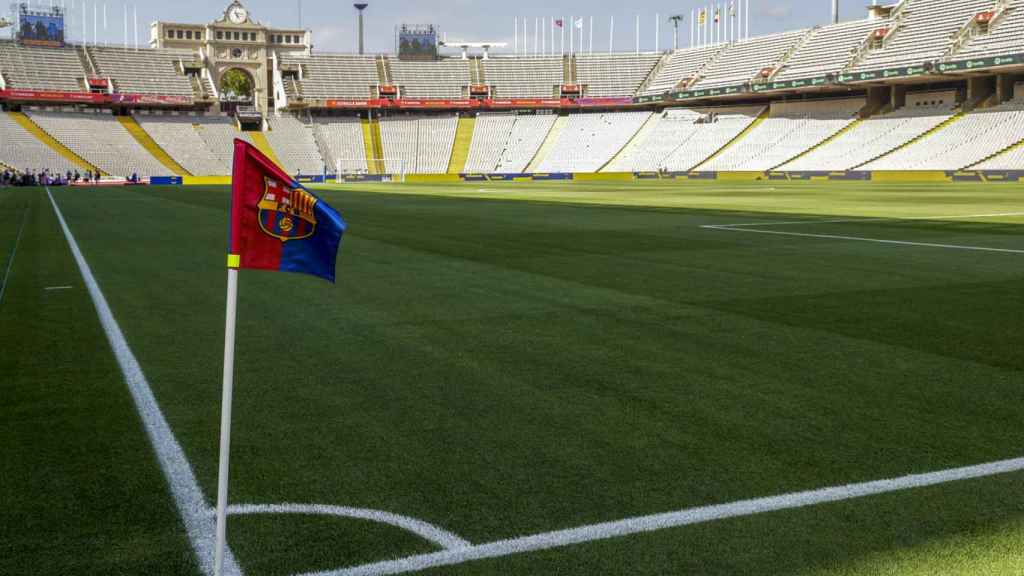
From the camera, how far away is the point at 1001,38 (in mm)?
63375

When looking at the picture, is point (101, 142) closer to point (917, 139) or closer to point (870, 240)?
point (917, 139)

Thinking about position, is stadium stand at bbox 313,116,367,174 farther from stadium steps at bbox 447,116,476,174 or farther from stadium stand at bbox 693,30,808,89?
stadium stand at bbox 693,30,808,89

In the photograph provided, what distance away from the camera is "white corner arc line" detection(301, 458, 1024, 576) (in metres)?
3.39

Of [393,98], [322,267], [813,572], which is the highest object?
[393,98]

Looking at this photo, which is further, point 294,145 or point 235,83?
point 235,83

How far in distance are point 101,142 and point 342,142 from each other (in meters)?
21.7

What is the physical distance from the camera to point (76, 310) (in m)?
9.28

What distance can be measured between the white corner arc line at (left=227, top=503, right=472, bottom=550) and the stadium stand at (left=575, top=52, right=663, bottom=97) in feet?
314

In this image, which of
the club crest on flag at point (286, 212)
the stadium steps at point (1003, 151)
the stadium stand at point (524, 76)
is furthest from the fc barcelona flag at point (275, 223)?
the stadium stand at point (524, 76)

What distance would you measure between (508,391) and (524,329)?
7.19 ft

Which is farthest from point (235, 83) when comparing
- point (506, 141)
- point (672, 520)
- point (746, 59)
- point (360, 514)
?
point (672, 520)

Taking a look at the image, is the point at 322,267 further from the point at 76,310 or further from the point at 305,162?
the point at 305,162

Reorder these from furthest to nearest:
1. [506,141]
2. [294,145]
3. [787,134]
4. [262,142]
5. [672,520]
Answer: [506,141] → [294,145] → [262,142] → [787,134] → [672,520]

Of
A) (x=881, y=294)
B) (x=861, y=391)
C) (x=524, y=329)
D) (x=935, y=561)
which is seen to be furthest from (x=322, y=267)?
(x=881, y=294)
